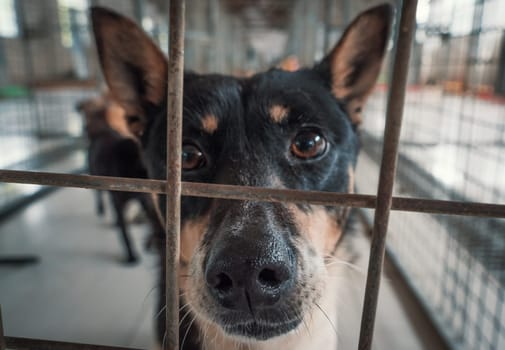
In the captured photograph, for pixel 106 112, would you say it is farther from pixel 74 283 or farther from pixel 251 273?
pixel 251 273

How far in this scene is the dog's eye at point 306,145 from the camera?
45.4 inches

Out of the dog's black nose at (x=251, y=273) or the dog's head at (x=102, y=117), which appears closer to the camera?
the dog's black nose at (x=251, y=273)

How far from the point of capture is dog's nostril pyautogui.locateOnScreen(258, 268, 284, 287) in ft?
2.46

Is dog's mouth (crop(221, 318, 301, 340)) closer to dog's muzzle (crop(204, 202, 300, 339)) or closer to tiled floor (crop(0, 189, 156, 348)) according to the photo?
dog's muzzle (crop(204, 202, 300, 339))

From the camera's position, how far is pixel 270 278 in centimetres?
76

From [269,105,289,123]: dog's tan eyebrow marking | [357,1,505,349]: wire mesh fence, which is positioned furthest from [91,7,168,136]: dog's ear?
[357,1,505,349]: wire mesh fence

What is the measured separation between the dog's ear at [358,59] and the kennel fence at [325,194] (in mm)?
Result: 676

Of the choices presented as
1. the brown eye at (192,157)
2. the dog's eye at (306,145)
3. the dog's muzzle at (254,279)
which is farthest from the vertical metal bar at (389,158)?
the brown eye at (192,157)

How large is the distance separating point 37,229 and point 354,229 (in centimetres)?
250

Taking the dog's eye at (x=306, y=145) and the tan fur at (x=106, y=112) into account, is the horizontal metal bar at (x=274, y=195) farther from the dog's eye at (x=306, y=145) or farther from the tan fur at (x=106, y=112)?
the tan fur at (x=106, y=112)

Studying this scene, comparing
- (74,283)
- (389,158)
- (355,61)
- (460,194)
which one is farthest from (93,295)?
(460,194)

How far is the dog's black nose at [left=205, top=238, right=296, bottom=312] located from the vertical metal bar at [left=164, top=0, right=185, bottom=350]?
0.13m

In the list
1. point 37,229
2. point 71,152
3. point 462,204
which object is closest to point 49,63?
point 71,152

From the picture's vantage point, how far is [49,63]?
9734mm
